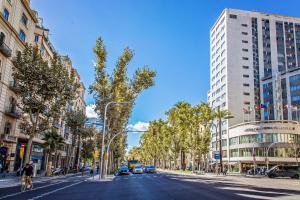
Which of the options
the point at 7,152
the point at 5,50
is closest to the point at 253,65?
the point at 5,50

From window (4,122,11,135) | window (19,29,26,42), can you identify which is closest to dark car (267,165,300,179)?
window (4,122,11,135)

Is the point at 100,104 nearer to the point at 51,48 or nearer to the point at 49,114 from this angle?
the point at 49,114

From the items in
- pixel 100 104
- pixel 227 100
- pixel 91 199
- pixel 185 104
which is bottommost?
pixel 91 199

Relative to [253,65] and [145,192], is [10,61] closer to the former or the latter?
[145,192]

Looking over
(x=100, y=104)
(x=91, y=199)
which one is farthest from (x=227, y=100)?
(x=91, y=199)

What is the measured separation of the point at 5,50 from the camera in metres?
30.2

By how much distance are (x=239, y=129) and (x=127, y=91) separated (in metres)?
46.0

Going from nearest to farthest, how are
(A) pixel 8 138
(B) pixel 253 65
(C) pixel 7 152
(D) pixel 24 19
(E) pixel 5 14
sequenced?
(E) pixel 5 14 → (A) pixel 8 138 → (C) pixel 7 152 → (D) pixel 24 19 → (B) pixel 253 65

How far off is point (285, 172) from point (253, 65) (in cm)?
5654

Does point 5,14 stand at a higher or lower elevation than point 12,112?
higher

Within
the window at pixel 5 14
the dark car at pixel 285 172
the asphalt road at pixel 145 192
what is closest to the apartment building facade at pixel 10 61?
the window at pixel 5 14

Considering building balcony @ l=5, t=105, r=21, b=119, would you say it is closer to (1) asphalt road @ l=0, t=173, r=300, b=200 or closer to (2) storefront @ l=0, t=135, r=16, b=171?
(2) storefront @ l=0, t=135, r=16, b=171

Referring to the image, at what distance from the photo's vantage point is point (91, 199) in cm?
1259

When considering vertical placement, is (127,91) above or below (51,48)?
below
